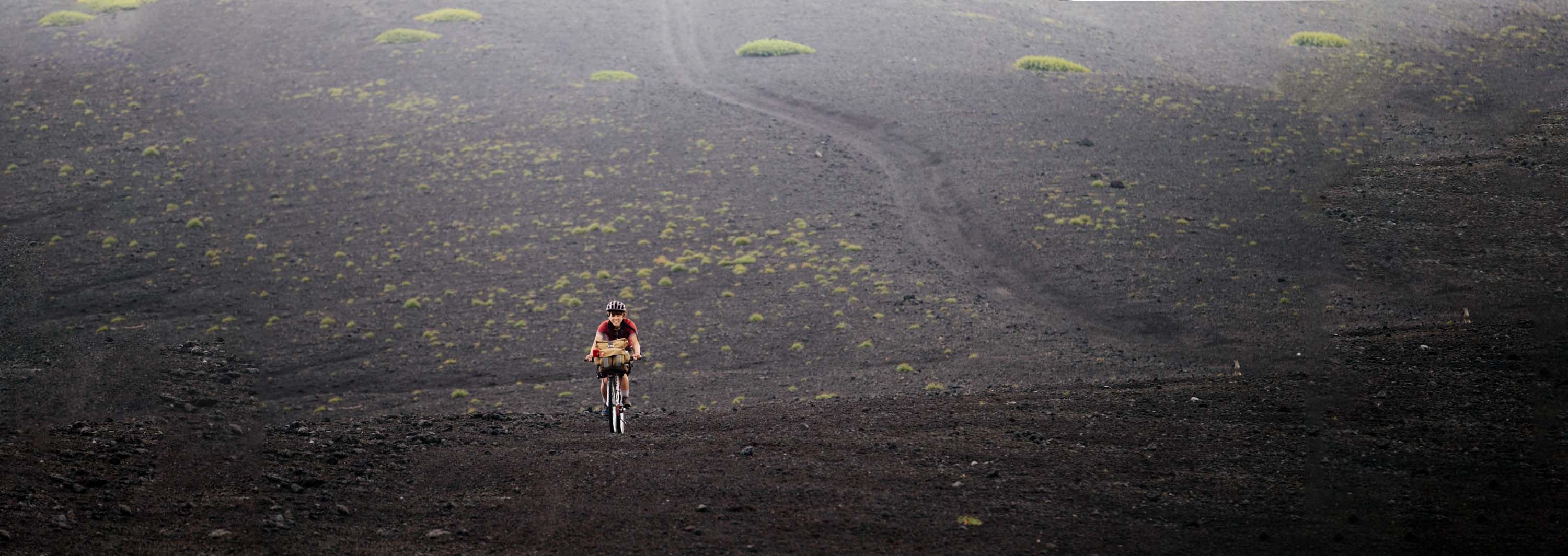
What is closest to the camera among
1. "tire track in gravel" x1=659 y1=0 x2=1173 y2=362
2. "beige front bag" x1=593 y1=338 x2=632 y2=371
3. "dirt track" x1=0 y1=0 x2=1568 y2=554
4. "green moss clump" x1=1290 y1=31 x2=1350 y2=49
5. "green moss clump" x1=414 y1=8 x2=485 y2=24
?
"dirt track" x1=0 y1=0 x2=1568 y2=554

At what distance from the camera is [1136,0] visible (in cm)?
5297

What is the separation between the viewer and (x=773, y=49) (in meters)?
44.6

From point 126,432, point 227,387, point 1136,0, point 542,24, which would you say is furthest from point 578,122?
point 1136,0

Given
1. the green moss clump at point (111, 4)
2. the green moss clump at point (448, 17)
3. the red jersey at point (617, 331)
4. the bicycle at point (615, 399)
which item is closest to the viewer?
the red jersey at point (617, 331)

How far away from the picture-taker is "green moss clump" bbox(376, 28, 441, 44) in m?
44.5

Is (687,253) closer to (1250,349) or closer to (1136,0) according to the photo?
(1250,349)

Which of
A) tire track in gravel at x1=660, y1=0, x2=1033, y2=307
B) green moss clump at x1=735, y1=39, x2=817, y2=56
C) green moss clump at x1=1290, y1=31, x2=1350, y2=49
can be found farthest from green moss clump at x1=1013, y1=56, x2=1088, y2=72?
green moss clump at x1=1290, y1=31, x2=1350, y2=49

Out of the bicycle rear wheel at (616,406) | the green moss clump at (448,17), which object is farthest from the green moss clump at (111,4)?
the bicycle rear wheel at (616,406)

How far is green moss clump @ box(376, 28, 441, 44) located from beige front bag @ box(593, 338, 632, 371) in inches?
1354

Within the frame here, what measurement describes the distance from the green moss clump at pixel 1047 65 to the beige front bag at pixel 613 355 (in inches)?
1179

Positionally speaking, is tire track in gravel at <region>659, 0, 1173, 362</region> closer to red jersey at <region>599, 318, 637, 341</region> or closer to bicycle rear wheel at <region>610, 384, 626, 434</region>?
bicycle rear wheel at <region>610, 384, 626, 434</region>

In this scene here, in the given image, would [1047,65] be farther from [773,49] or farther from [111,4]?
[111,4]

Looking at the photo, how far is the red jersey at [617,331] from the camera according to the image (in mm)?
15031

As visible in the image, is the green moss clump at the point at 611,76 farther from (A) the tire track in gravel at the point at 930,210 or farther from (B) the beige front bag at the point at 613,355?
(B) the beige front bag at the point at 613,355
